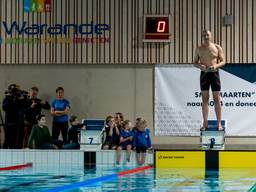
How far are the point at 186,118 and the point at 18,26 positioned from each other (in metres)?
5.40

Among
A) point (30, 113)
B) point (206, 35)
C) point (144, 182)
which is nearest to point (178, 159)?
point (206, 35)

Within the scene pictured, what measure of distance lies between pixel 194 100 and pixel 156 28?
7.46ft

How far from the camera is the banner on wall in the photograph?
18.7m

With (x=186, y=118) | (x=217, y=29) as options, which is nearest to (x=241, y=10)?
(x=217, y=29)

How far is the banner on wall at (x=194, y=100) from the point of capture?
18672 mm

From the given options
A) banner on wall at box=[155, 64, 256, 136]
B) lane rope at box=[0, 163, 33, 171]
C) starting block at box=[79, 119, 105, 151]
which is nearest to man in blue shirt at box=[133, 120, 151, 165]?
starting block at box=[79, 119, 105, 151]

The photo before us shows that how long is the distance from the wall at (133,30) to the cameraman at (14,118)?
2.55 metres

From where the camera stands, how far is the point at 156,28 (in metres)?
18.5

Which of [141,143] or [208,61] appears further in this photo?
[141,143]

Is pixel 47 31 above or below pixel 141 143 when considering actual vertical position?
above

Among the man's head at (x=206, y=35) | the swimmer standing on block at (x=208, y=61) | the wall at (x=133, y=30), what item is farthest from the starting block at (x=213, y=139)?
the wall at (x=133, y=30)

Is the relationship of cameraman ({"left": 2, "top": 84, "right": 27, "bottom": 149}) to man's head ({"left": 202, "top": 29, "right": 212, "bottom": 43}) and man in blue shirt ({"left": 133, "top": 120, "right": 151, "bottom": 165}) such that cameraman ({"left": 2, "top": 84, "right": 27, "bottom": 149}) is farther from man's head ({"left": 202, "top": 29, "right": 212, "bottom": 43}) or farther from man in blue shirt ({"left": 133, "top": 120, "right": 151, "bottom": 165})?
man's head ({"left": 202, "top": 29, "right": 212, "bottom": 43})

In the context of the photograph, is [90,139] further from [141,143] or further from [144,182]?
[144,182]

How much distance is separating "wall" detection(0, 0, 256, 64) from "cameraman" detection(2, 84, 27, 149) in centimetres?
255
